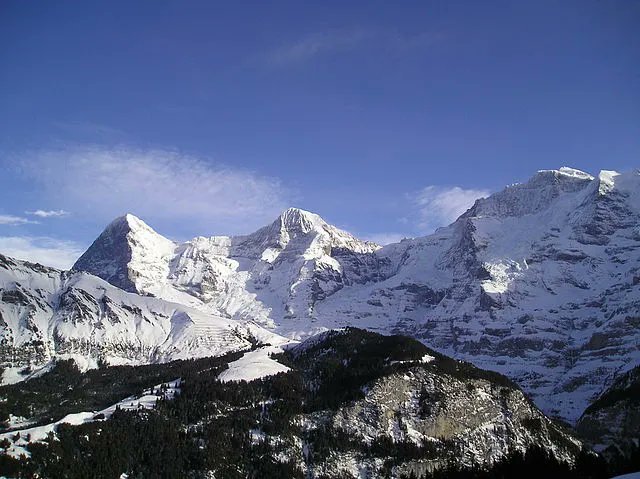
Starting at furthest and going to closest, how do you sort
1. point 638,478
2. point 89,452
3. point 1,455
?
point 89,452 → point 1,455 → point 638,478

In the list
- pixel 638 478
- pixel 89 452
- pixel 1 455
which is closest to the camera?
pixel 638 478

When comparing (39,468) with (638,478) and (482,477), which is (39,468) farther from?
(638,478)

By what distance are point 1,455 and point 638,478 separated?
153 metres

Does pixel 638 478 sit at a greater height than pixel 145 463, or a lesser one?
greater

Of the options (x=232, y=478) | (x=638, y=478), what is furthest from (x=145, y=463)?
(x=638, y=478)

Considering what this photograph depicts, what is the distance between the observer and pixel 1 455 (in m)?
182

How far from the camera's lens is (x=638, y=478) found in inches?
4136

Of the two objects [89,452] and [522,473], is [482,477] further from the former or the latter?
[89,452]

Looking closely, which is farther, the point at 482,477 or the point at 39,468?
the point at 482,477

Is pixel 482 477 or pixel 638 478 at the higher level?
pixel 638 478

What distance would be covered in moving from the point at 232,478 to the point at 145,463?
24.9 m

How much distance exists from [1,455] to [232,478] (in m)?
61.3

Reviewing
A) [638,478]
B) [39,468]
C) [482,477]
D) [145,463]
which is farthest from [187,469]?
[638,478]

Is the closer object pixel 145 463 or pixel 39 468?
pixel 39 468
